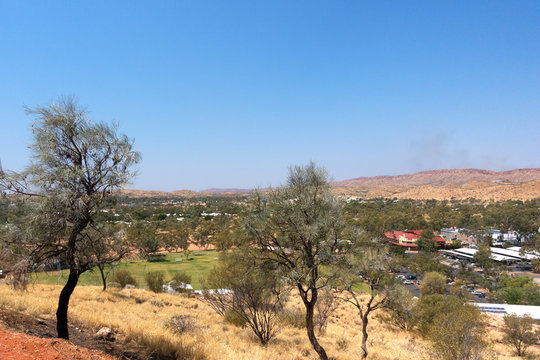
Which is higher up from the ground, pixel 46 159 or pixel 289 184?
pixel 46 159

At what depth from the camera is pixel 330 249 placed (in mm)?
9625

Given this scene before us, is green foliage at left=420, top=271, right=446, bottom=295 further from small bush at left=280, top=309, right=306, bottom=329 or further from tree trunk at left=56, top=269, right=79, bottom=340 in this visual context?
tree trunk at left=56, top=269, right=79, bottom=340

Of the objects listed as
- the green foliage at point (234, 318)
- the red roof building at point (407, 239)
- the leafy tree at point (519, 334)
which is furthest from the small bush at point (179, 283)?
the red roof building at point (407, 239)

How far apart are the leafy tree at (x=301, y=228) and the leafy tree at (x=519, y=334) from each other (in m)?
23.1

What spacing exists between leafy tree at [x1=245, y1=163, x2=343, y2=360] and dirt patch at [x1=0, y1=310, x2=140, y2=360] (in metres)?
5.21

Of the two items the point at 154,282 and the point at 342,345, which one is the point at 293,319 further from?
the point at 154,282

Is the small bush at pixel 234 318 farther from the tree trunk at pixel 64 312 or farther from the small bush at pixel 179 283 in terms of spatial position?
the small bush at pixel 179 283

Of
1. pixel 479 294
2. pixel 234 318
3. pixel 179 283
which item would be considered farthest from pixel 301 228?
pixel 479 294

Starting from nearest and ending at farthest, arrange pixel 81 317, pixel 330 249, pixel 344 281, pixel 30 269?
1. pixel 30 269
2. pixel 330 249
3. pixel 81 317
4. pixel 344 281

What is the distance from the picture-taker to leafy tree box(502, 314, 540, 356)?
23.1 meters

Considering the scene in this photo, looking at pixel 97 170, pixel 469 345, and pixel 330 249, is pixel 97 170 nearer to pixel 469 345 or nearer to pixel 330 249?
pixel 330 249

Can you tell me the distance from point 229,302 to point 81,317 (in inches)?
300

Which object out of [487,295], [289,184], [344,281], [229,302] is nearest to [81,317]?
[229,302]

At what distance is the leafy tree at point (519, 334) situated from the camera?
23125 mm
